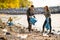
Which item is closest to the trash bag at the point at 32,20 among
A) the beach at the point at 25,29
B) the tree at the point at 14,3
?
the beach at the point at 25,29

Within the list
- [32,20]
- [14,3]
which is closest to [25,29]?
[32,20]

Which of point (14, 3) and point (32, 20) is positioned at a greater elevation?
point (14, 3)

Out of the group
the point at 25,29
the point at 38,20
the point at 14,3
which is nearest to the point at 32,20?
the point at 38,20

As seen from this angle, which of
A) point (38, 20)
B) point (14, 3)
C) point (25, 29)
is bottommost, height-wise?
point (25, 29)

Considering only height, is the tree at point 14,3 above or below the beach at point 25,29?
above

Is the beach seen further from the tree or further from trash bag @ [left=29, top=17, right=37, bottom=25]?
the tree

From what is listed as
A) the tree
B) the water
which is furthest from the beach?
the tree

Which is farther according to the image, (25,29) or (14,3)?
(14,3)

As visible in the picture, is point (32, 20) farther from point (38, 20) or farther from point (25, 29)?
point (25, 29)

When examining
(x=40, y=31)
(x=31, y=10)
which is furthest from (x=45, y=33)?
(x=31, y=10)

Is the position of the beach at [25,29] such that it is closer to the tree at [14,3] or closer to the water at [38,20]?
the water at [38,20]

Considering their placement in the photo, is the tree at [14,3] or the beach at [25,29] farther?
the tree at [14,3]

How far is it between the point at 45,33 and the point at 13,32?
665mm

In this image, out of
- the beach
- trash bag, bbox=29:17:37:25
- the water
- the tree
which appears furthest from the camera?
the tree
